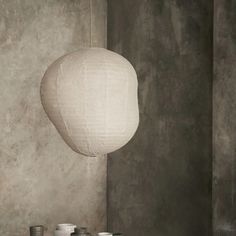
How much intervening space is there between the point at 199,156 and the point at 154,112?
0.69 metres

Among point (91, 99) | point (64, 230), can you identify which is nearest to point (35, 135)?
point (64, 230)

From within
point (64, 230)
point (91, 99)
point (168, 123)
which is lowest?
point (64, 230)

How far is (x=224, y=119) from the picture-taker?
4398 mm

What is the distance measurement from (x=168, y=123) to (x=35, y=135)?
4.28 ft

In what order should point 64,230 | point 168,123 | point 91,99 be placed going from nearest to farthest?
1. point 91,99
2. point 64,230
3. point 168,123

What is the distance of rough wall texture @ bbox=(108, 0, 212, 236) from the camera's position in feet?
15.8

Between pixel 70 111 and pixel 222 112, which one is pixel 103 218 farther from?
pixel 70 111

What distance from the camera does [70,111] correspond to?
3.40 m

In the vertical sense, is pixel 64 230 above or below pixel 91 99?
below

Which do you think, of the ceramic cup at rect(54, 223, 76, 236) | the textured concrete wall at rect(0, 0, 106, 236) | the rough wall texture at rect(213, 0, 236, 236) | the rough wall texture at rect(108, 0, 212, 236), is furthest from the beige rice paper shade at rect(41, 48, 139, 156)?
the textured concrete wall at rect(0, 0, 106, 236)

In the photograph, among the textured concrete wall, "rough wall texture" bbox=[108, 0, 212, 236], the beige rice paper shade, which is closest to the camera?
the beige rice paper shade

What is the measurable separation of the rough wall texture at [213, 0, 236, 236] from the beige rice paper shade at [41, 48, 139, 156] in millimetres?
1139

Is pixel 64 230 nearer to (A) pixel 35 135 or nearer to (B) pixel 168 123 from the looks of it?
(A) pixel 35 135

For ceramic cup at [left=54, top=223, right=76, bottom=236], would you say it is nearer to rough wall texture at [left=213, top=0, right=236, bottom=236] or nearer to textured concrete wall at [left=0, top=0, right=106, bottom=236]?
textured concrete wall at [left=0, top=0, right=106, bottom=236]
